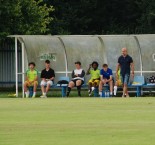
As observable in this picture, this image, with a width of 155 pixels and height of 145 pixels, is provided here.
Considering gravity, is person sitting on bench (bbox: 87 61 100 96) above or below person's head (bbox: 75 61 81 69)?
below

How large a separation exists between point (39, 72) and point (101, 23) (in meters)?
20.7

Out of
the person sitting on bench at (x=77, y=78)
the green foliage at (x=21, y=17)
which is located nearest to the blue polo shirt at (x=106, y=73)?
the person sitting on bench at (x=77, y=78)

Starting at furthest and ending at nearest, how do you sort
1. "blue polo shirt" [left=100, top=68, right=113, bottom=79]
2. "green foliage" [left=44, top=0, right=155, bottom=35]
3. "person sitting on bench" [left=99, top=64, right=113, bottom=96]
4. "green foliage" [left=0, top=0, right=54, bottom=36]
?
"green foliage" [left=44, top=0, right=155, bottom=35] → "green foliage" [left=0, top=0, right=54, bottom=36] → "blue polo shirt" [left=100, top=68, right=113, bottom=79] → "person sitting on bench" [left=99, top=64, right=113, bottom=96]

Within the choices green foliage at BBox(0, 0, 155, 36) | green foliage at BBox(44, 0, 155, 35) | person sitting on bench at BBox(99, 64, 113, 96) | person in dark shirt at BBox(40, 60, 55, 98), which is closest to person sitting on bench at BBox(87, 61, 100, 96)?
person sitting on bench at BBox(99, 64, 113, 96)

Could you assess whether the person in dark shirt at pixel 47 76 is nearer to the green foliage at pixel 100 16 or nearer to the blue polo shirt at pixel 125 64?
the blue polo shirt at pixel 125 64

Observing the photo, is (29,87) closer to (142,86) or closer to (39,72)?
(39,72)

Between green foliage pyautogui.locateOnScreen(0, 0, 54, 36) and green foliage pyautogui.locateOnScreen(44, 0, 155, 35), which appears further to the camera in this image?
green foliage pyautogui.locateOnScreen(44, 0, 155, 35)

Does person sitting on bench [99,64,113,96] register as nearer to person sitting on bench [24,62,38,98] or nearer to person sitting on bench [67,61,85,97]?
person sitting on bench [67,61,85,97]
